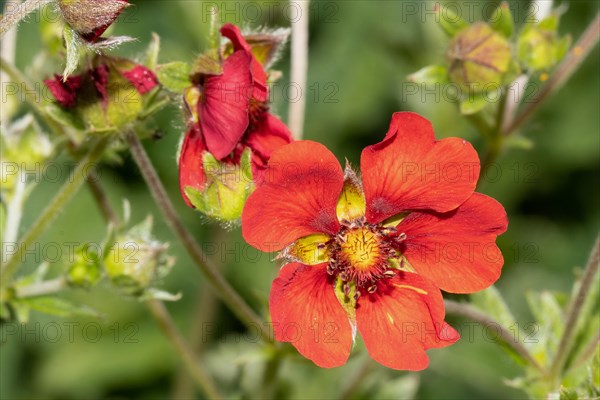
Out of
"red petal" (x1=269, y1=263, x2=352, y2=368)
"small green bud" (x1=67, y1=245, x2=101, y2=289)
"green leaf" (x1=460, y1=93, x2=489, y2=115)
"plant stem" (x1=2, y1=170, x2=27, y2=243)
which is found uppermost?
"green leaf" (x1=460, y1=93, x2=489, y2=115)

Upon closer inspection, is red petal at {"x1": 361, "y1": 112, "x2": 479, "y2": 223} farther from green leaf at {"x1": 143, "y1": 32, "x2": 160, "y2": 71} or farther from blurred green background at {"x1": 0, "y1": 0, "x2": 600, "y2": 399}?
blurred green background at {"x1": 0, "y1": 0, "x2": 600, "y2": 399}

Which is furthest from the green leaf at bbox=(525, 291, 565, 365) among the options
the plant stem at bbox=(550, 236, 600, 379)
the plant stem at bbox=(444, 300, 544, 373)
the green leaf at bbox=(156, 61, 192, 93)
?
the green leaf at bbox=(156, 61, 192, 93)

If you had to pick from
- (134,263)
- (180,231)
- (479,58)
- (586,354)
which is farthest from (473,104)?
(134,263)

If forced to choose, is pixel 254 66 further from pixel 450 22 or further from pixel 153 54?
pixel 450 22

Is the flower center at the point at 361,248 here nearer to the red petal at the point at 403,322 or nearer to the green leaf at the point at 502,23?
the red petal at the point at 403,322

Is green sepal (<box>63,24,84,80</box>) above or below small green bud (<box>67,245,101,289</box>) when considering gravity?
above

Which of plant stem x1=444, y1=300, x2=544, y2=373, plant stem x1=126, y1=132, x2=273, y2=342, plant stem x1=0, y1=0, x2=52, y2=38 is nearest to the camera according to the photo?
plant stem x1=0, y1=0, x2=52, y2=38
